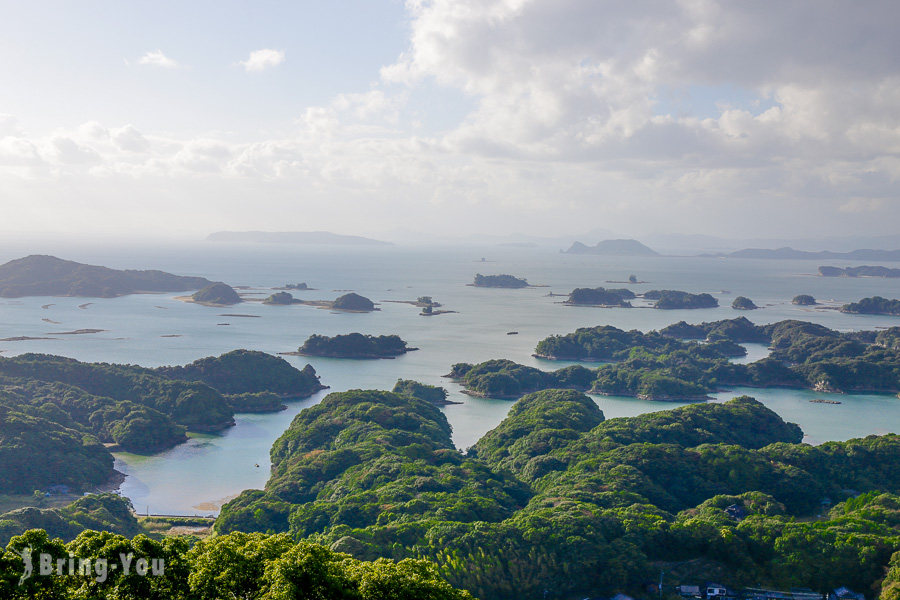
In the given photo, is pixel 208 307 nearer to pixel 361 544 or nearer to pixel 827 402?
pixel 827 402

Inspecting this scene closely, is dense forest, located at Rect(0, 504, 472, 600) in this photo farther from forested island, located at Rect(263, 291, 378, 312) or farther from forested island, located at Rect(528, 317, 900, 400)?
forested island, located at Rect(263, 291, 378, 312)

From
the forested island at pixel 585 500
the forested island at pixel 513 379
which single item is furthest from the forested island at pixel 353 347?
the forested island at pixel 585 500

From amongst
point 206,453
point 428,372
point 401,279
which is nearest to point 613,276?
point 401,279

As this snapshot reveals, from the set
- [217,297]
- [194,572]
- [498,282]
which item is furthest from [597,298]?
[194,572]

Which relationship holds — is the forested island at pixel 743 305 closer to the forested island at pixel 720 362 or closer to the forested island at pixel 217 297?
the forested island at pixel 720 362

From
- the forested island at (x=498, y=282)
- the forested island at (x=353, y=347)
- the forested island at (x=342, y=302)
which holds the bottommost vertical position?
the forested island at (x=353, y=347)

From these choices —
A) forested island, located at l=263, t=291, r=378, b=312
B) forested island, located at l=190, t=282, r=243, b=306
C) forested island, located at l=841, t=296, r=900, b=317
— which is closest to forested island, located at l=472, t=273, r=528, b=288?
forested island, located at l=263, t=291, r=378, b=312

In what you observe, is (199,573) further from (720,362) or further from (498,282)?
(498,282)
